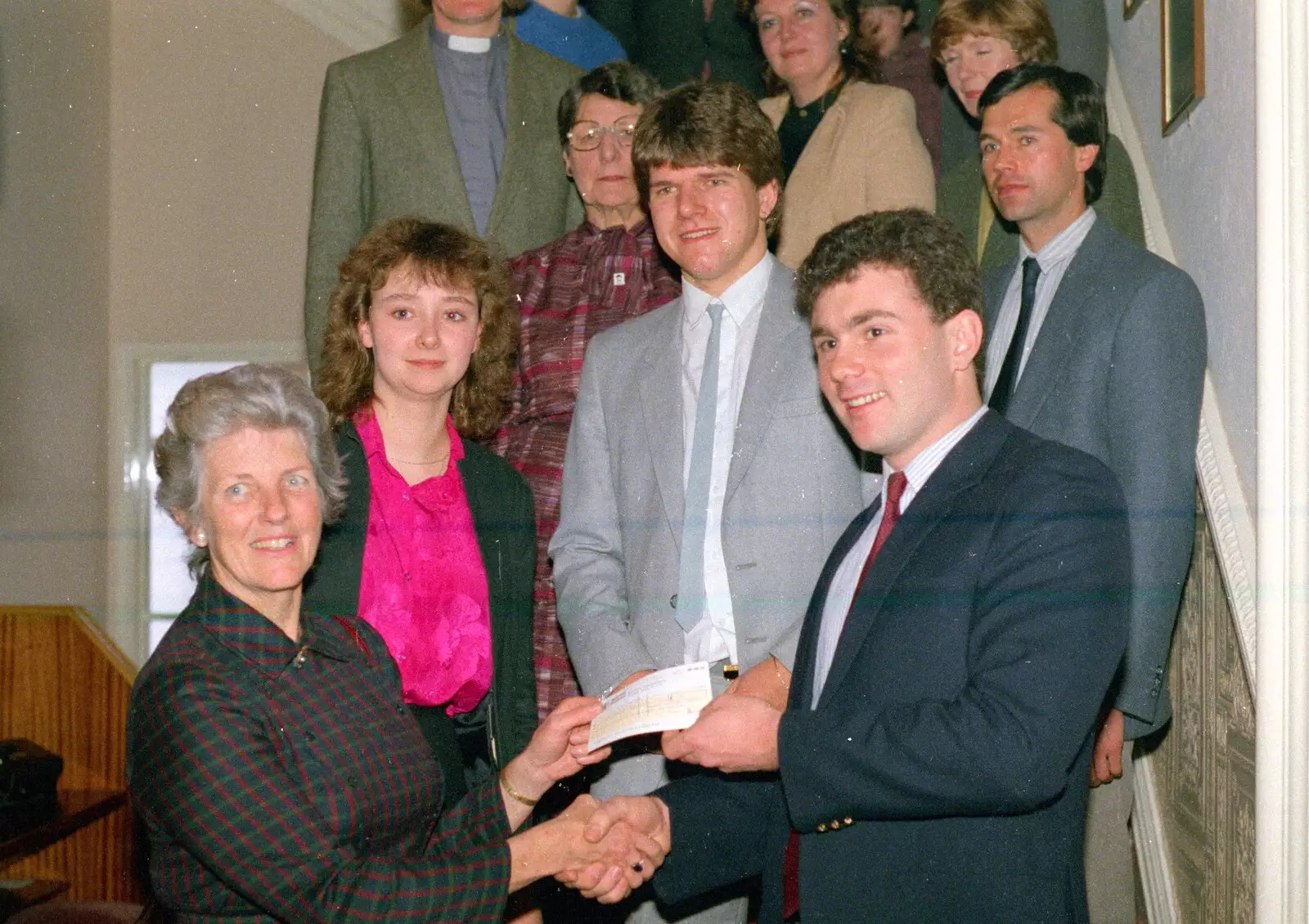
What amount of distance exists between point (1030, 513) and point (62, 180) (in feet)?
14.5

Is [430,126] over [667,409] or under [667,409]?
over

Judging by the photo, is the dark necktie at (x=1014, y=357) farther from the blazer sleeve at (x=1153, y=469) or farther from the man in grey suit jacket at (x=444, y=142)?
the man in grey suit jacket at (x=444, y=142)

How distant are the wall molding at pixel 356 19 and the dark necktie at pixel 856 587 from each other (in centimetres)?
427

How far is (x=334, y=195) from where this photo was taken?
11.7 ft

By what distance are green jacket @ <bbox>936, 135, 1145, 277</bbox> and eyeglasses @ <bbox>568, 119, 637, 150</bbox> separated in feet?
2.80

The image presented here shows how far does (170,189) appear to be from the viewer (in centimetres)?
565

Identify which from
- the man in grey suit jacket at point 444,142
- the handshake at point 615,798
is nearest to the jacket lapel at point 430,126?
the man in grey suit jacket at point 444,142

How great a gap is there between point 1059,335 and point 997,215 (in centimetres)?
73

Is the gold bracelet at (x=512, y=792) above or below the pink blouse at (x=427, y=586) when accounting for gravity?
below

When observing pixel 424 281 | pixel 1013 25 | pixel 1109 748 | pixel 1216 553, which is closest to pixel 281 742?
pixel 424 281

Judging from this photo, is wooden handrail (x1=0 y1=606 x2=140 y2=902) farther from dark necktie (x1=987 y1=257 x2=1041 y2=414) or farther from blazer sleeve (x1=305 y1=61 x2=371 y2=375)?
dark necktie (x1=987 y1=257 x2=1041 y2=414)

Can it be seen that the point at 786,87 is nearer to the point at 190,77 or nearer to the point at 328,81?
the point at 328,81

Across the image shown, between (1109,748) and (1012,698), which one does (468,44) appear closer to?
(1109,748)

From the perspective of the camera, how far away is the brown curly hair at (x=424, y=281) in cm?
297
